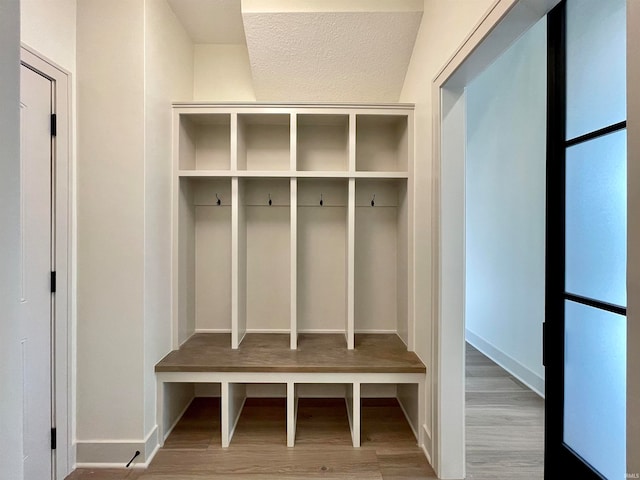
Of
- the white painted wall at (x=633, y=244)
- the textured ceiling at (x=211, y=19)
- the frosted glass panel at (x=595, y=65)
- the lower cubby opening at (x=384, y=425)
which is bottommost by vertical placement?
the lower cubby opening at (x=384, y=425)

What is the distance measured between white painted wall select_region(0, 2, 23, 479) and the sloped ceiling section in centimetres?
181

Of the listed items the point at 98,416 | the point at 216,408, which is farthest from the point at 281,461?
the point at 98,416

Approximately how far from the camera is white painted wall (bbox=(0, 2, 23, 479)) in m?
0.64

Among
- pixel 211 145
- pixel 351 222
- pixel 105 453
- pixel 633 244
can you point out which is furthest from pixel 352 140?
pixel 105 453

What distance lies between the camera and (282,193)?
261cm

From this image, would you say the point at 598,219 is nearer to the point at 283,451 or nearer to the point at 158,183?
the point at 283,451

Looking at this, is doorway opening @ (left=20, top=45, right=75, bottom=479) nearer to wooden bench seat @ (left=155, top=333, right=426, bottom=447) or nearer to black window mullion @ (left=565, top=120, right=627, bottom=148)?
wooden bench seat @ (left=155, top=333, right=426, bottom=447)

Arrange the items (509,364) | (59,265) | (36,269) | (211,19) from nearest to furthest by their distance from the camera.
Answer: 1. (36,269)
2. (59,265)
3. (211,19)
4. (509,364)

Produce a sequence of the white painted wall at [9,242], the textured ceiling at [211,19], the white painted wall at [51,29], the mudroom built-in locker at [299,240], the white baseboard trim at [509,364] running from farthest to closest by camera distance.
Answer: the white baseboard trim at [509,364] < the mudroom built-in locker at [299,240] < the textured ceiling at [211,19] < the white painted wall at [51,29] < the white painted wall at [9,242]

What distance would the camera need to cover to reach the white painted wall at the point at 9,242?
64cm

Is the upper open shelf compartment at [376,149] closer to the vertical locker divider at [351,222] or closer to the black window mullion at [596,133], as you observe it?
the vertical locker divider at [351,222]

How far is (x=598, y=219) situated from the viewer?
1220mm

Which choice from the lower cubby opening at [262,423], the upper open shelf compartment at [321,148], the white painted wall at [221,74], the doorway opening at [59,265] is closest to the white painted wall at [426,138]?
the upper open shelf compartment at [321,148]

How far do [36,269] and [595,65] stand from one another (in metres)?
2.60
